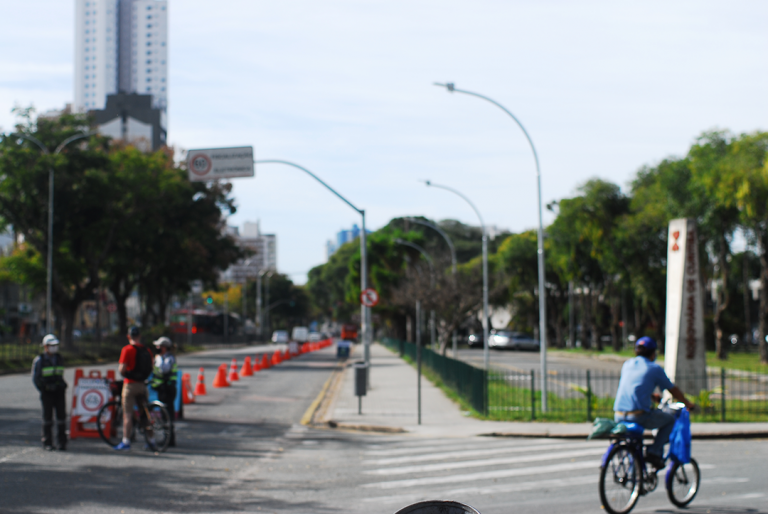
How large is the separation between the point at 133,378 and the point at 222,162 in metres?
7.50

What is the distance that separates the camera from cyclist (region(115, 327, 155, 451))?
1120 cm

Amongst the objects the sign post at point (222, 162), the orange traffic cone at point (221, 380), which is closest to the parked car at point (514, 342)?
the orange traffic cone at point (221, 380)

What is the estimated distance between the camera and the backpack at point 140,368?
36.8 feet

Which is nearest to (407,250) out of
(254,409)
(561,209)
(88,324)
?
(561,209)

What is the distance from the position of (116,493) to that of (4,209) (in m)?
31.9

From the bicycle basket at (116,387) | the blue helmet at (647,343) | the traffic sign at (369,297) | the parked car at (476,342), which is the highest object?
the traffic sign at (369,297)

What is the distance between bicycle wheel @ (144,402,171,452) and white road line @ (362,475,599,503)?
14.2 ft

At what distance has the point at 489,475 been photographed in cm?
962

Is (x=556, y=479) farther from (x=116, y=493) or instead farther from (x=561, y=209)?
(x=561, y=209)

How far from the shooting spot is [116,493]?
8305 mm

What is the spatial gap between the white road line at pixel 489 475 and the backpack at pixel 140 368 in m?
4.08

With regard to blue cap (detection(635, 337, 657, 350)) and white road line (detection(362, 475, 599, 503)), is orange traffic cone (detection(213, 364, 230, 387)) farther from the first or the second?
blue cap (detection(635, 337, 657, 350))

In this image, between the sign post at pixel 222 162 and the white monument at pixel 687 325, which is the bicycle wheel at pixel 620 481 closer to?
the white monument at pixel 687 325

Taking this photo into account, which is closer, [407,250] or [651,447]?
[651,447]
